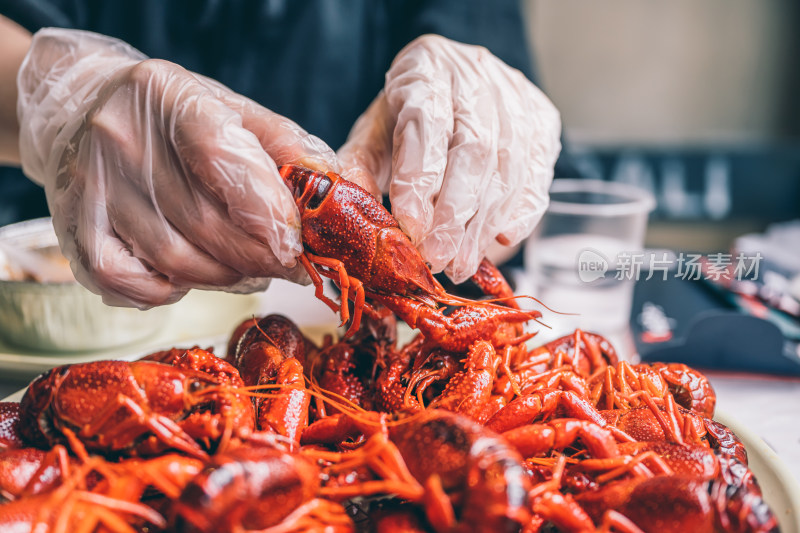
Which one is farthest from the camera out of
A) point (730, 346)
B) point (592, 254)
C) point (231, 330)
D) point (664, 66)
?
point (664, 66)

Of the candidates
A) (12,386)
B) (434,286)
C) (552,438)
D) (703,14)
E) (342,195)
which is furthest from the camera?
(703,14)

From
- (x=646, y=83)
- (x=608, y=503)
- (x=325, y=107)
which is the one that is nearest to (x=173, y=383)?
(x=608, y=503)

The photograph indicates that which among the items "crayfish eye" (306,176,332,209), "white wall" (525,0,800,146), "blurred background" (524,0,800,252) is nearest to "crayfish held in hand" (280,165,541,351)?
"crayfish eye" (306,176,332,209)

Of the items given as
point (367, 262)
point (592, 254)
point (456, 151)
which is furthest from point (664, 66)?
point (367, 262)

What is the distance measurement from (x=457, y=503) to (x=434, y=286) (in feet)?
2.11

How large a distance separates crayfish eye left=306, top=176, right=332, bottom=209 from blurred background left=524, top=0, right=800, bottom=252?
13.2 feet

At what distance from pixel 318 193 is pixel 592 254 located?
164cm

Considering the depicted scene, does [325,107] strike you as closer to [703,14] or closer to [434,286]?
[434,286]

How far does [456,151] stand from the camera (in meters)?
1.69

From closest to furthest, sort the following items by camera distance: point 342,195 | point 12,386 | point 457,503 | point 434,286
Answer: point 457,503 → point 342,195 → point 434,286 → point 12,386

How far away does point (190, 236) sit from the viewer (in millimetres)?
1541

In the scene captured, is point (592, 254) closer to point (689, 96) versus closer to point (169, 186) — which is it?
point (169, 186)

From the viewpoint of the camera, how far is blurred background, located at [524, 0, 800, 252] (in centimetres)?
512

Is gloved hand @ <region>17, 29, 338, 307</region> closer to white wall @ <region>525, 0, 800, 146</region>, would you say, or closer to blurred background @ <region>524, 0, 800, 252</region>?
blurred background @ <region>524, 0, 800, 252</region>
